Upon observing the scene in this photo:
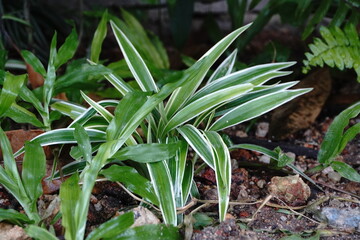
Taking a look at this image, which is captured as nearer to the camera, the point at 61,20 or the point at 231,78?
the point at 231,78

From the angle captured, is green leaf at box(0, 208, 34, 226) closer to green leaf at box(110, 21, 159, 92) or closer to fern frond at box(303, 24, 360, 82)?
green leaf at box(110, 21, 159, 92)

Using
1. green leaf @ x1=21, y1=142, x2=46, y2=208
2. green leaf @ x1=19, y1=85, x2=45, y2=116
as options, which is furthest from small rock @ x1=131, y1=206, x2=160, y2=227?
green leaf @ x1=19, y1=85, x2=45, y2=116

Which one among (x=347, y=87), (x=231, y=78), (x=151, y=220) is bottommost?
(x=347, y=87)

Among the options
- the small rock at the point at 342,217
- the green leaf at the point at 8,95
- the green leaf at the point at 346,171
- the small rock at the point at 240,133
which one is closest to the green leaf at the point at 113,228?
the green leaf at the point at 8,95

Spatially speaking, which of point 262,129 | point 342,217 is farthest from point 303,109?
point 342,217

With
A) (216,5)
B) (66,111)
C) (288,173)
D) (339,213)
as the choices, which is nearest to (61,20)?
(216,5)

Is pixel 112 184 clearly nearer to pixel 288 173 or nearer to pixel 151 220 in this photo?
pixel 151 220
